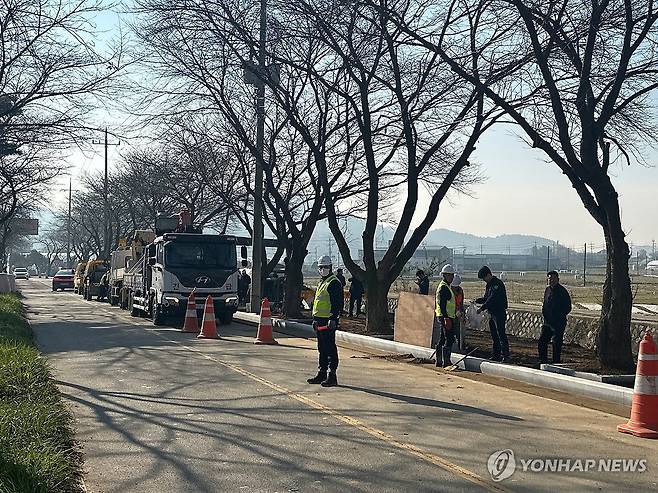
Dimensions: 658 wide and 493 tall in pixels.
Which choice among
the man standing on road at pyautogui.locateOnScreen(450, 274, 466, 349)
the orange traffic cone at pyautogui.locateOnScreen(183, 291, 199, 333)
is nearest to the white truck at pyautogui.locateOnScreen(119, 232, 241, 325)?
the orange traffic cone at pyautogui.locateOnScreen(183, 291, 199, 333)

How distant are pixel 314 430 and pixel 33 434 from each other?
2973mm

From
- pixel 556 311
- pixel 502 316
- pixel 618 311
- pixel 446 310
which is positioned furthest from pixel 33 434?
pixel 556 311

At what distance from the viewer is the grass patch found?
675cm

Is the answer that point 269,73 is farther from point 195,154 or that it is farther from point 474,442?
point 474,442

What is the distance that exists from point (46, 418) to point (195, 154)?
2847 centimetres

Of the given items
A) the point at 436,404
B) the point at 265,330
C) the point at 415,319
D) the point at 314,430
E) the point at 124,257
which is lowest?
the point at 314,430

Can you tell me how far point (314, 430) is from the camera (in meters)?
9.74

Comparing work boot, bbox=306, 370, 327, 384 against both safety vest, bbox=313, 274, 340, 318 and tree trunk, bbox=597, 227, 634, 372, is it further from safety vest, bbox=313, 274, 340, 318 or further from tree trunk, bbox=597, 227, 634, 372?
tree trunk, bbox=597, 227, 634, 372

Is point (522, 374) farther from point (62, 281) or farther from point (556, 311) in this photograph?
point (62, 281)

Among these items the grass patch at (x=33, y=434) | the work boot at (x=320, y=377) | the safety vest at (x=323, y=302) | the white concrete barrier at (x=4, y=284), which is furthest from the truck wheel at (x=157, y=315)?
the white concrete barrier at (x=4, y=284)

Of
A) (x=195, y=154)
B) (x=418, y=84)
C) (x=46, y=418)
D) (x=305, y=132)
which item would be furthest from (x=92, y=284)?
(x=46, y=418)

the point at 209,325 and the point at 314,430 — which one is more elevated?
the point at 209,325

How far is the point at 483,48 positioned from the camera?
18.2 m

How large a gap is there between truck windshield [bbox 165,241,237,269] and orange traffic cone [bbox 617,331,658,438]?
18312 mm
